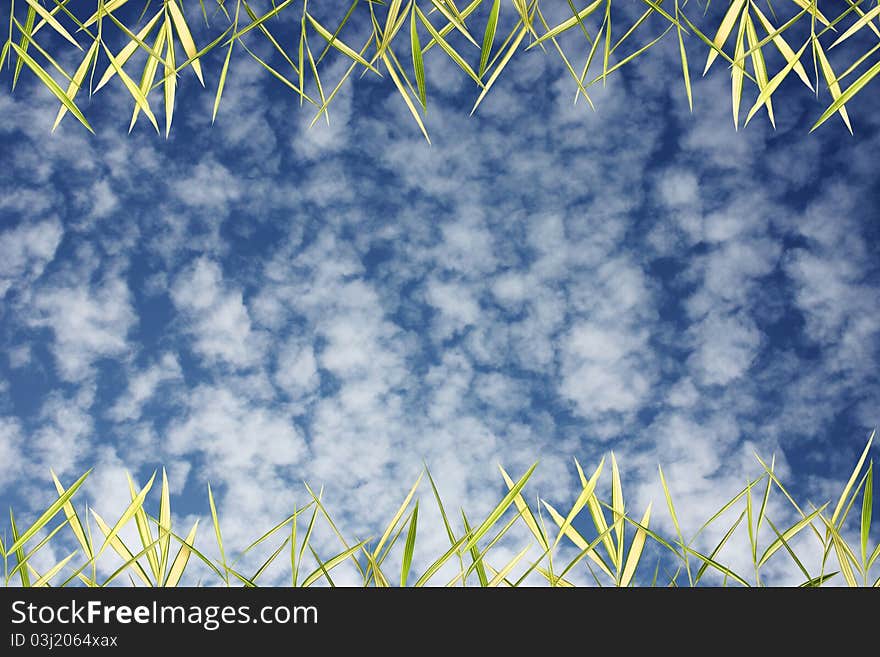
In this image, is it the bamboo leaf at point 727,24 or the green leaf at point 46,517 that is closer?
the green leaf at point 46,517

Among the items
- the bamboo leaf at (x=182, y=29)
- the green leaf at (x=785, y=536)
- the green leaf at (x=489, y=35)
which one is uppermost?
the bamboo leaf at (x=182, y=29)

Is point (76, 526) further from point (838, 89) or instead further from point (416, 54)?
point (838, 89)

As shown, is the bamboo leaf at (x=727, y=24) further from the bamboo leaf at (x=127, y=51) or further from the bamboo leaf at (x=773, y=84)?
the bamboo leaf at (x=127, y=51)

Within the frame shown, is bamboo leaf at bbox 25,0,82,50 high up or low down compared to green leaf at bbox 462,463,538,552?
up

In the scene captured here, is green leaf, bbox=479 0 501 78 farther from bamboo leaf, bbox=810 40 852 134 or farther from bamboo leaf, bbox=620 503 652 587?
bamboo leaf, bbox=620 503 652 587

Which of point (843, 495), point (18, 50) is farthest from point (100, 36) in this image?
point (843, 495)

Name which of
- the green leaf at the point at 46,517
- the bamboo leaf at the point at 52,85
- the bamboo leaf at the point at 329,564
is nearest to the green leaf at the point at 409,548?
the bamboo leaf at the point at 329,564

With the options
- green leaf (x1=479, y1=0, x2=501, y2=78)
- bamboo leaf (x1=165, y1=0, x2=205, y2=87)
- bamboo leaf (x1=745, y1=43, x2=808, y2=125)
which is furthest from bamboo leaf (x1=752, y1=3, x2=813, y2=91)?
bamboo leaf (x1=165, y1=0, x2=205, y2=87)

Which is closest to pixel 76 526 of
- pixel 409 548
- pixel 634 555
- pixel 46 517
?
pixel 46 517

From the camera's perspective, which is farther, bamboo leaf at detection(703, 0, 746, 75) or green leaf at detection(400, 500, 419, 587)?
bamboo leaf at detection(703, 0, 746, 75)

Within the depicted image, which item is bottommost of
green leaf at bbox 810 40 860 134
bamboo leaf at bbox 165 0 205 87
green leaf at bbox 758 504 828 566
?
green leaf at bbox 758 504 828 566
